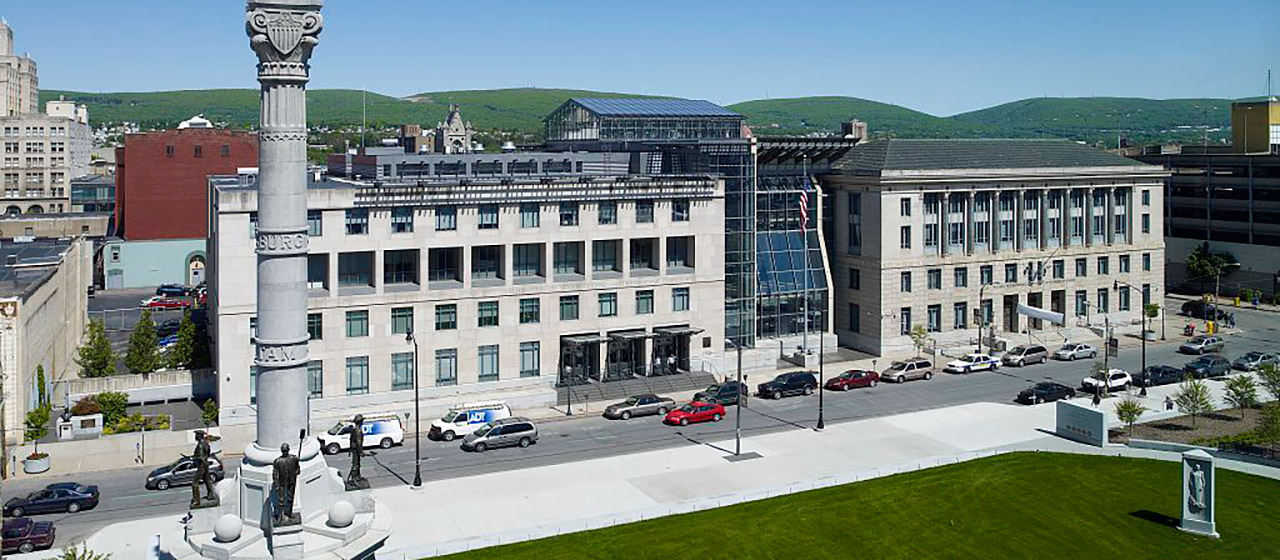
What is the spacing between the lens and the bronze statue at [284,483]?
3148 cm

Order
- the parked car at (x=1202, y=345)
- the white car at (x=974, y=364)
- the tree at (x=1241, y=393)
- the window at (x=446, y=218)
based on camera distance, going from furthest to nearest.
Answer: the parked car at (x=1202, y=345), the white car at (x=974, y=364), the window at (x=446, y=218), the tree at (x=1241, y=393)

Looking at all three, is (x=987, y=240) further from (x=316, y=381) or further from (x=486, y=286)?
(x=316, y=381)

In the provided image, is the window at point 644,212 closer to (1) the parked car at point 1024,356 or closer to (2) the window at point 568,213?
(2) the window at point 568,213

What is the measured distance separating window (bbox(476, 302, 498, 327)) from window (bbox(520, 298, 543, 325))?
177 centimetres

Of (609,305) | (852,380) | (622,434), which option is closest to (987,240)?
(852,380)

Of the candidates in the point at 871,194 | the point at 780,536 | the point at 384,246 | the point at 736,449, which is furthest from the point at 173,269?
the point at 780,536

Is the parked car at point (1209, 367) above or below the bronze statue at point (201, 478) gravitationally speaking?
below

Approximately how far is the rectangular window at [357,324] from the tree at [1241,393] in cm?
4985

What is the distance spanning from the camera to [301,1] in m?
33.2

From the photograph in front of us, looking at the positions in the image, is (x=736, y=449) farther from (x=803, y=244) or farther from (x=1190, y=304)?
(x=1190, y=304)

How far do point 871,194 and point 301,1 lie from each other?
6044 centimetres

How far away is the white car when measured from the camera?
8275 cm

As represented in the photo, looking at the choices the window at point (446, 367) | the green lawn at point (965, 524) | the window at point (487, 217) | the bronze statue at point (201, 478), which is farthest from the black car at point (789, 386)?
the bronze statue at point (201, 478)

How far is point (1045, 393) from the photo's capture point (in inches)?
2854
